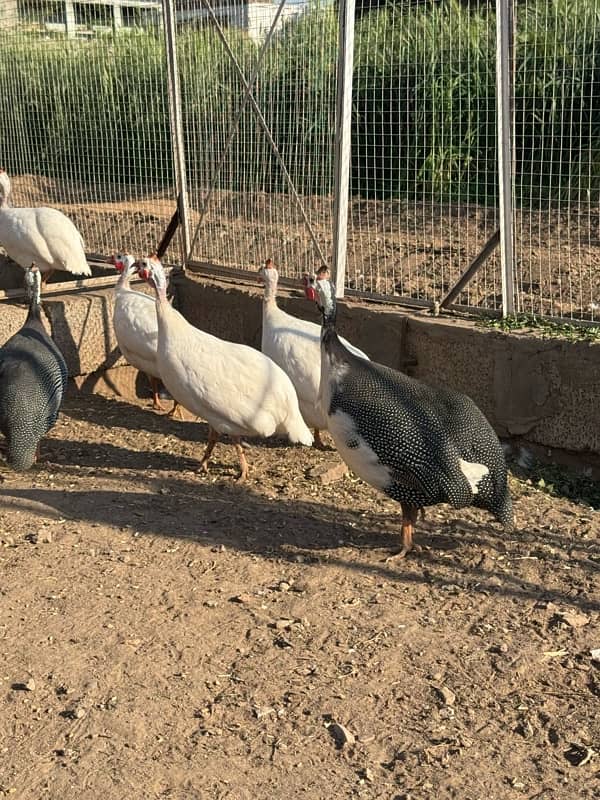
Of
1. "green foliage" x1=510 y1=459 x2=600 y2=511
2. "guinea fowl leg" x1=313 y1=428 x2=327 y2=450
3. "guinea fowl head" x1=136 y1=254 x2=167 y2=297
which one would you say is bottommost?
"green foliage" x1=510 y1=459 x2=600 y2=511

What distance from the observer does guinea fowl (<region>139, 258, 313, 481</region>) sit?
6.01 m

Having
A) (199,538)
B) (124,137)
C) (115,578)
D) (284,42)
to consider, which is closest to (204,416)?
(199,538)

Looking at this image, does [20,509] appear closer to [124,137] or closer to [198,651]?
[198,651]

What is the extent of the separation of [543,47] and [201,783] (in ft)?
16.3

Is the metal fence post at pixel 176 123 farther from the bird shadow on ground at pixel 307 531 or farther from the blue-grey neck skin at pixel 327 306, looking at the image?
the blue-grey neck skin at pixel 327 306

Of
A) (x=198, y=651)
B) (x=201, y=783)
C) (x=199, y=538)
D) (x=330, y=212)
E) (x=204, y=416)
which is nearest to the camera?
(x=201, y=783)

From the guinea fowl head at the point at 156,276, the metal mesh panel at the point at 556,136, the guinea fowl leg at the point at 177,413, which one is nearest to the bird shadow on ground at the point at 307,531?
the guinea fowl head at the point at 156,276

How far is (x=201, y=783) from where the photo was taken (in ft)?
10.8

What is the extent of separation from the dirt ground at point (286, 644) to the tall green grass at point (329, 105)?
2412 millimetres

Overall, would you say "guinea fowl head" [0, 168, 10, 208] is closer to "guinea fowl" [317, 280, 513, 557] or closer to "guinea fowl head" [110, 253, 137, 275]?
"guinea fowl head" [110, 253, 137, 275]

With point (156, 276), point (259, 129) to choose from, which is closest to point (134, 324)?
point (156, 276)

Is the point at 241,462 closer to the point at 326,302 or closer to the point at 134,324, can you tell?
the point at 326,302

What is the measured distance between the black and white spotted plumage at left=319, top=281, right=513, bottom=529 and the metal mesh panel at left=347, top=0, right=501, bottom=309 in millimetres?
1977

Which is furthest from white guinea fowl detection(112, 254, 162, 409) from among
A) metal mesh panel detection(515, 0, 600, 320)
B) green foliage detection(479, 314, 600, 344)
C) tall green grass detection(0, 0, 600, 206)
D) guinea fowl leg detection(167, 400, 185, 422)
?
metal mesh panel detection(515, 0, 600, 320)
